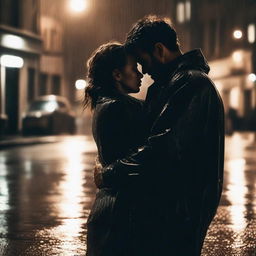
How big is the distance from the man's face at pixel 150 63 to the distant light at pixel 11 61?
38326 millimetres

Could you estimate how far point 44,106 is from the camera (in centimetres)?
4044

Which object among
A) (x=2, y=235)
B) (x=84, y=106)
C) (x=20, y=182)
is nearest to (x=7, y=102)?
(x=20, y=182)

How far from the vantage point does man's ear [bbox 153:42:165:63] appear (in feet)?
11.3

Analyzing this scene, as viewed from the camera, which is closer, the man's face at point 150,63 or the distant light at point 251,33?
the man's face at point 150,63

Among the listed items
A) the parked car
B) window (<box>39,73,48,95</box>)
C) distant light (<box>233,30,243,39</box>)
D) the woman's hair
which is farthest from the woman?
distant light (<box>233,30,243,39</box>)

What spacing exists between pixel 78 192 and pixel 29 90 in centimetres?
3457

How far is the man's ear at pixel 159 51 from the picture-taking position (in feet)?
11.3

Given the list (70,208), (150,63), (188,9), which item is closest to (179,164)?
(150,63)

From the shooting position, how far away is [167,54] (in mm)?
3500

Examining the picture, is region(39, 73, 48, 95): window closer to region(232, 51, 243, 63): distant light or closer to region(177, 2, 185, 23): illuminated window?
region(232, 51, 243, 63): distant light

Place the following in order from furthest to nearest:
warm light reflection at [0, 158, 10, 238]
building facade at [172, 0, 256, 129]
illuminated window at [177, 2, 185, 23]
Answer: illuminated window at [177, 2, 185, 23] → building facade at [172, 0, 256, 129] → warm light reflection at [0, 158, 10, 238]

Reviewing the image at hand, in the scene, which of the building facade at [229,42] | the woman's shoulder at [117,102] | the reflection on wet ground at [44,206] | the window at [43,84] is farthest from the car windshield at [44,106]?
the woman's shoulder at [117,102]

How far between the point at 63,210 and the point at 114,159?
7.24 m

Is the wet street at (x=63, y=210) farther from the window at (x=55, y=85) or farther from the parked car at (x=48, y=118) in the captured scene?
the window at (x=55, y=85)
